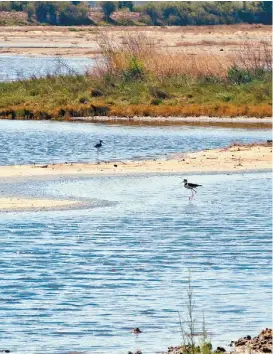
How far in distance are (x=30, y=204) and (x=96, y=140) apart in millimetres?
11638

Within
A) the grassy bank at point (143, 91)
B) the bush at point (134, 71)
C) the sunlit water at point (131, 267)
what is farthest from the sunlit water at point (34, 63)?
the sunlit water at point (131, 267)

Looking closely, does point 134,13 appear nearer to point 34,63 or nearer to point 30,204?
point 34,63

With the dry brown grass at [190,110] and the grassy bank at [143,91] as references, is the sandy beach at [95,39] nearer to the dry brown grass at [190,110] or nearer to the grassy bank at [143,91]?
the grassy bank at [143,91]

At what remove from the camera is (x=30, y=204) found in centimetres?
2116

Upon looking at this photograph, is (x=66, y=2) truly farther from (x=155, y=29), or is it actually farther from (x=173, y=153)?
(x=173, y=153)

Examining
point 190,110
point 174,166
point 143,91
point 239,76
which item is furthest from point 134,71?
point 174,166

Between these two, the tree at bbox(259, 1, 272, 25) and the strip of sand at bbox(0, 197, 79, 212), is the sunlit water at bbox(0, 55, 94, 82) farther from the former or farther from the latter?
the tree at bbox(259, 1, 272, 25)

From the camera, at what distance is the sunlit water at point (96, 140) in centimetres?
2903

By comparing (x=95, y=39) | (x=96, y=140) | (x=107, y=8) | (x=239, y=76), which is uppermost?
(x=107, y=8)

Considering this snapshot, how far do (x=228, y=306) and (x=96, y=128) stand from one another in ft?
76.8

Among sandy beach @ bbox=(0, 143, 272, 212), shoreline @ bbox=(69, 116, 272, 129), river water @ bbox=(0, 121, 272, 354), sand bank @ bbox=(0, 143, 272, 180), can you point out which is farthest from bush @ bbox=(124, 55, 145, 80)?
river water @ bbox=(0, 121, 272, 354)

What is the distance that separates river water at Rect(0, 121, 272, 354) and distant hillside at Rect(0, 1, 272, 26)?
78.0 metres

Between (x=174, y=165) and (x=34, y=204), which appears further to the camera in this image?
(x=174, y=165)

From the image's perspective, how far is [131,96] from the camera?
133 ft
